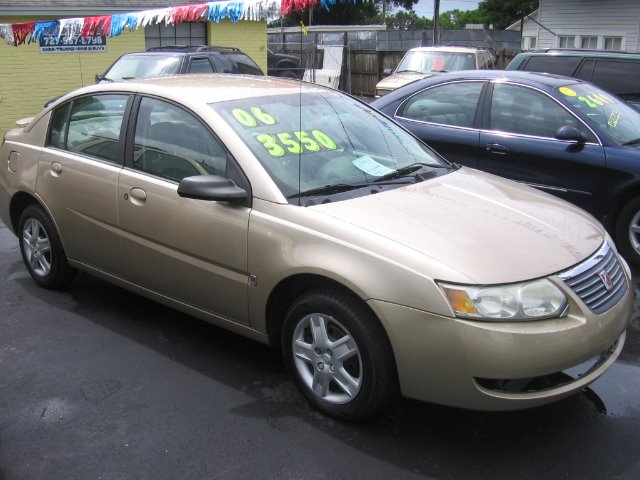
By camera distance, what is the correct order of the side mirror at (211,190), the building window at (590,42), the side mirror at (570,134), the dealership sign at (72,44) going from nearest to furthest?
the side mirror at (211,190) < the side mirror at (570,134) < the dealership sign at (72,44) < the building window at (590,42)

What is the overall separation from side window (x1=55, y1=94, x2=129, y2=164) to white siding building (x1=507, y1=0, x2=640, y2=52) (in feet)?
62.4

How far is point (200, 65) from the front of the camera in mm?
11281

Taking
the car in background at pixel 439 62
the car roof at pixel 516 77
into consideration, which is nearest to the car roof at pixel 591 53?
the car roof at pixel 516 77

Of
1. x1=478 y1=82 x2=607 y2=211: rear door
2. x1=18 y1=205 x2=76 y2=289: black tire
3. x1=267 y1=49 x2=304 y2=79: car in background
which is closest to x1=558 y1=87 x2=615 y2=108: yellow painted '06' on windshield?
x1=478 y1=82 x2=607 y2=211: rear door

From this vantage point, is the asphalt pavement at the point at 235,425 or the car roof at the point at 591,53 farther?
the car roof at the point at 591,53

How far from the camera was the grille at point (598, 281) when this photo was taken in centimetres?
304

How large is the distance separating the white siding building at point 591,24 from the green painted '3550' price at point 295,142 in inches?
754

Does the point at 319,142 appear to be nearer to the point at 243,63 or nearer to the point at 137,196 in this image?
the point at 137,196

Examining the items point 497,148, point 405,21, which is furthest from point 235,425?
point 405,21

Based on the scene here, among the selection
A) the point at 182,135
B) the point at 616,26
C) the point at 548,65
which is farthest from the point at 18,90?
the point at 616,26

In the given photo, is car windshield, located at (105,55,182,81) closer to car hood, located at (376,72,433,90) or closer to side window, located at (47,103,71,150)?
car hood, located at (376,72,433,90)

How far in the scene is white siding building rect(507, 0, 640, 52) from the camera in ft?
69.6

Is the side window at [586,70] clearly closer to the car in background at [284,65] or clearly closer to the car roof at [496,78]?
the car roof at [496,78]

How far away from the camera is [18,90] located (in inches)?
559
